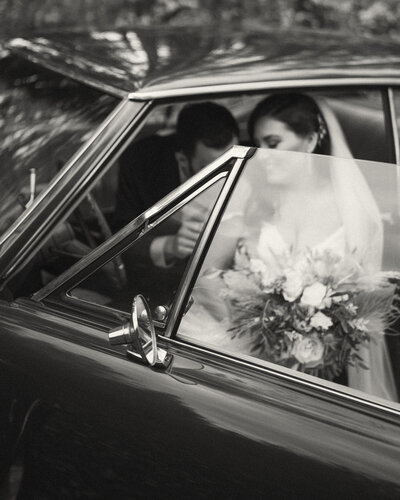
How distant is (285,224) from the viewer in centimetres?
205

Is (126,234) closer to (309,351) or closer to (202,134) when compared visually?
(309,351)

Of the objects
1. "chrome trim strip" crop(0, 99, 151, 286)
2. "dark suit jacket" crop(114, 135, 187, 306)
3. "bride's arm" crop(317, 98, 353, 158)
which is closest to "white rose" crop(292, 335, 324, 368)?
"dark suit jacket" crop(114, 135, 187, 306)

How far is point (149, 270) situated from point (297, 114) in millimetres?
992

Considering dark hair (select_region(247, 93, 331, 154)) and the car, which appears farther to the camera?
dark hair (select_region(247, 93, 331, 154))

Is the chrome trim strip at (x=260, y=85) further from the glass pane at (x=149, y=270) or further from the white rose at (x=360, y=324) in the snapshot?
the white rose at (x=360, y=324)

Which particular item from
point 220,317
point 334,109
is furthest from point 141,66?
point 220,317

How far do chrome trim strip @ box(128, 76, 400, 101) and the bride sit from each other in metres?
0.47

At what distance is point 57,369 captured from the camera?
1.98 m

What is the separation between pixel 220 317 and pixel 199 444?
1.21 feet

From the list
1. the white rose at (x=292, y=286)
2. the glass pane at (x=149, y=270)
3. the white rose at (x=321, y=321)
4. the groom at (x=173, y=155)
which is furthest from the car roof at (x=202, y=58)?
the white rose at (x=321, y=321)

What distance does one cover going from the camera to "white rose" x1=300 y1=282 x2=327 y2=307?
6.54 ft

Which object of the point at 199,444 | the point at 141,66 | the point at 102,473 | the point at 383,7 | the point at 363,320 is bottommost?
the point at 102,473

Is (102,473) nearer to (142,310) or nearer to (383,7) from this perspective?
(142,310)

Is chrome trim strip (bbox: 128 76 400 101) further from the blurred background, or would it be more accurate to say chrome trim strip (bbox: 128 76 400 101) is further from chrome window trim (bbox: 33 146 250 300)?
the blurred background
